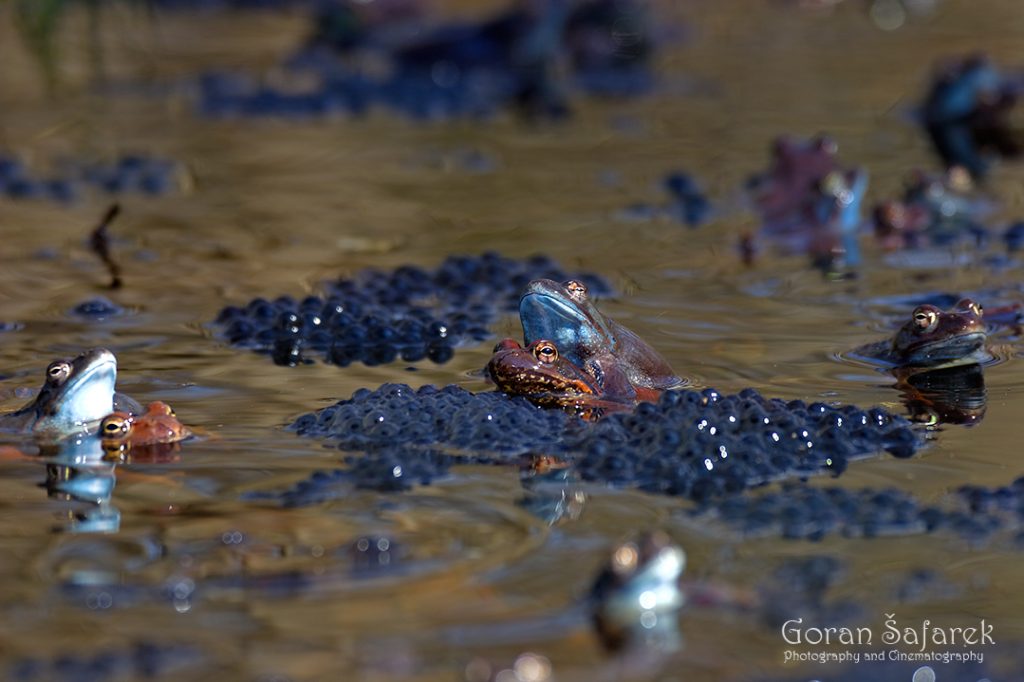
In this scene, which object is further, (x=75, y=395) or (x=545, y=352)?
(x=545, y=352)

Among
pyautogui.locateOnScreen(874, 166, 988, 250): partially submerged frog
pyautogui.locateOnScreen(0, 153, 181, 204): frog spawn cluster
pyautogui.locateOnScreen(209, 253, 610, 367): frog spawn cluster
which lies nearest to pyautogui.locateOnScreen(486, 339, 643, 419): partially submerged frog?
pyautogui.locateOnScreen(209, 253, 610, 367): frog spawn cluster

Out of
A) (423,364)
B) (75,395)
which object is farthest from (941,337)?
(75,395)

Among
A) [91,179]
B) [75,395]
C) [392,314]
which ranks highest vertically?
[91,179]

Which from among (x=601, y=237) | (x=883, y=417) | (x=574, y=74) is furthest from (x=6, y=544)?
(x=574, y=74)

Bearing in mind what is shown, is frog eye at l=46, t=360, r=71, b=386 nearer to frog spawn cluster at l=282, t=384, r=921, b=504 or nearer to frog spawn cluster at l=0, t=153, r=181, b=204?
frog spawn cluster at l=282, t=384, r=921, b=504

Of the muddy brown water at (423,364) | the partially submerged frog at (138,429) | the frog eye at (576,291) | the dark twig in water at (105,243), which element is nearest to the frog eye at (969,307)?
the muddy brown water at (423,364)

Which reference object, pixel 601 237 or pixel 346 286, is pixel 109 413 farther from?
pixel 601 237

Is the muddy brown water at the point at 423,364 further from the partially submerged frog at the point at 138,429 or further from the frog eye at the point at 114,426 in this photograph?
the frog eye at the point at 114,426

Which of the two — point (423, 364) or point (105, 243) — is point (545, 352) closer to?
point (423, 364)
